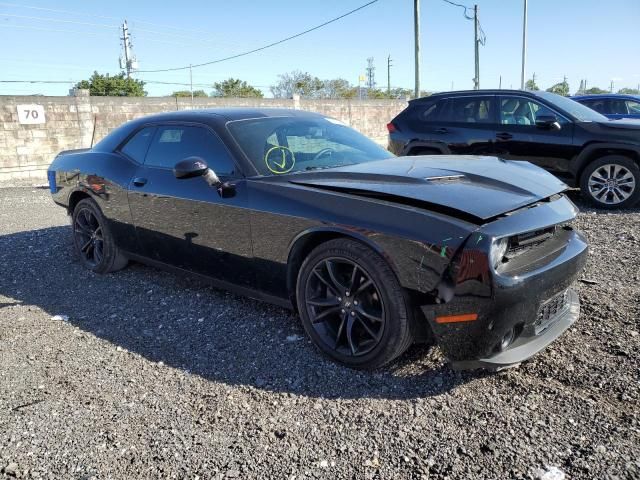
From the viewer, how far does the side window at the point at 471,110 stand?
305 inches

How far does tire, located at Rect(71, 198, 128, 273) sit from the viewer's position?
4891 millimetres

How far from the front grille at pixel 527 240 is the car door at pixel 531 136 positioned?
476 cm

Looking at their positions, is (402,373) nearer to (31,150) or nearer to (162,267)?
(162,267)

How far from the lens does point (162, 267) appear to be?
4.35 meters

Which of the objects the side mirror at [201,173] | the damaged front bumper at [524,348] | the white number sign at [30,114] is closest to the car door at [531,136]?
the damaged front bumper at [524,348]

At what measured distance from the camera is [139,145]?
457 cm

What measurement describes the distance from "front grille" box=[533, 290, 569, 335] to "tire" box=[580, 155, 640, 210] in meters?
4.64

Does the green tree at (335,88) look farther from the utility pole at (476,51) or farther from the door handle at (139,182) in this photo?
the door handle at (139,182)

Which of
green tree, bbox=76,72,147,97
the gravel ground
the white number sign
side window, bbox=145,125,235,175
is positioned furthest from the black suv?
green tree, bbox=76,72,147,97

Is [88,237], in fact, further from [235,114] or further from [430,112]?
[430,112]

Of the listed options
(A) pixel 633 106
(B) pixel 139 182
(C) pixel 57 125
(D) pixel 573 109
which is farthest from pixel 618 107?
(C) pixel 57 125

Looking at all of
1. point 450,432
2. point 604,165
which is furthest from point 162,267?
point 604,165

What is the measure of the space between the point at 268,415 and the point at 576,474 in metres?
1.41

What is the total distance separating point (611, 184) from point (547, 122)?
1.17 metres
